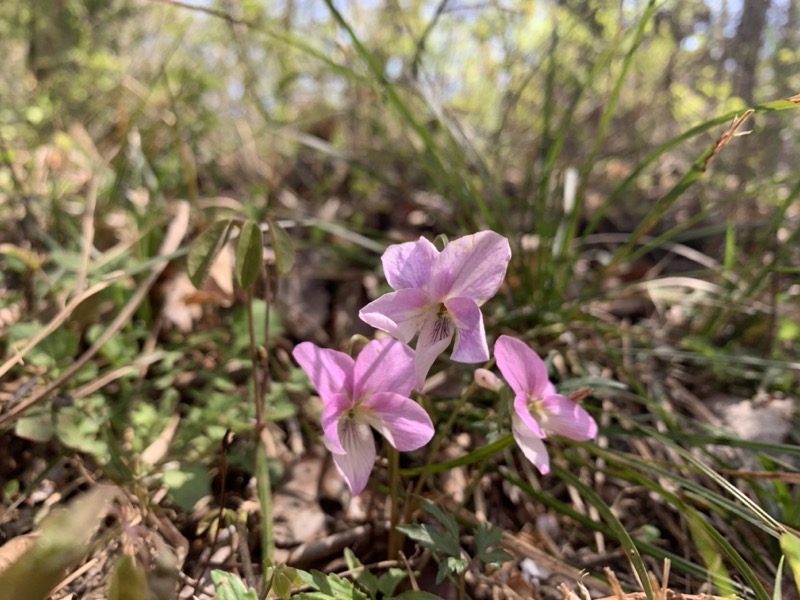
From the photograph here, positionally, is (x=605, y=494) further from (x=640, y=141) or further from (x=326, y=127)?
(x=326, y=127)

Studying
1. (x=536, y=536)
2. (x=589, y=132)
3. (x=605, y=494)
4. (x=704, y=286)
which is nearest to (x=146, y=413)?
(x=536, y=536)

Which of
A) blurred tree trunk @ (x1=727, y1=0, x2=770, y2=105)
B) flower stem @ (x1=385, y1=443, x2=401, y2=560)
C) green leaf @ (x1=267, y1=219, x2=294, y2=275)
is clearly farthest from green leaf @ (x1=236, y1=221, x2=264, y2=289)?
blurred tree trunk @ (x1=727, y1=0, x2=770, y2=105)

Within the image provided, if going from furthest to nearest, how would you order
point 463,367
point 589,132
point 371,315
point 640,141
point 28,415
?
point 589,132, point 640,141, point 463,367, point 28,415, point 371,315

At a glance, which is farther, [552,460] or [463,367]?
[463,367]

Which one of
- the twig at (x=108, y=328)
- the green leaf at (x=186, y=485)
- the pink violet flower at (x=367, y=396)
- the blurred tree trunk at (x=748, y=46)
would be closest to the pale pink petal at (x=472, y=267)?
the pink violet flower at (x=367, y=396)

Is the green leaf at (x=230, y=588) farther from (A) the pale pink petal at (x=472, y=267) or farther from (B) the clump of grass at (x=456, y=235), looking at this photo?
(A) the pale pink petal at (x=472, y=267)

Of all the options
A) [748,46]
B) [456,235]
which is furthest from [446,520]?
[748,46]

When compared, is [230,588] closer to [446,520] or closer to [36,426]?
[446,520]
